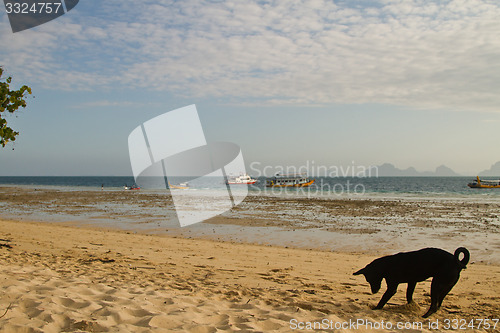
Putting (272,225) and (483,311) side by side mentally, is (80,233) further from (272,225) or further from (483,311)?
(483,311)

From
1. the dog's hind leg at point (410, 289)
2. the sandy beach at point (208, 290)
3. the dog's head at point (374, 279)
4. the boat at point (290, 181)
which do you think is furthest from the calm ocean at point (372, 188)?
the dog's head at point (374, 279)

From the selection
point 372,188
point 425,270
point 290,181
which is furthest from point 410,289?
point 290,181

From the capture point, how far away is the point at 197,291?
21.6 feet

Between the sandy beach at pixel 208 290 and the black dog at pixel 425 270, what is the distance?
15.8 inches

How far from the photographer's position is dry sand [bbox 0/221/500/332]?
4.73 meters

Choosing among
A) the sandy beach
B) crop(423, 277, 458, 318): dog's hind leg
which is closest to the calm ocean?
the sandy beach

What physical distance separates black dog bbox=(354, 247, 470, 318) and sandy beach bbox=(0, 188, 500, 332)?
0.40 meters

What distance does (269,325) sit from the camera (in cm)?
481

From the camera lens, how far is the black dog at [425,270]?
5176 mm

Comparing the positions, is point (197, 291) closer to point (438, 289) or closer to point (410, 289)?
point (410, 289)

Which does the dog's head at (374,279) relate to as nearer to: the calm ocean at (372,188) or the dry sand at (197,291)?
the dry sand at (197,291)

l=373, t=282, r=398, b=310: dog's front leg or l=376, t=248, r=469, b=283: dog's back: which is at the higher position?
l=376, t=248, r=469, b=283: dog's back

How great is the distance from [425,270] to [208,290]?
371cm

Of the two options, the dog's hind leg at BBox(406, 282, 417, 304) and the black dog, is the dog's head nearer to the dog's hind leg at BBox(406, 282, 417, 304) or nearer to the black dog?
the black dog
